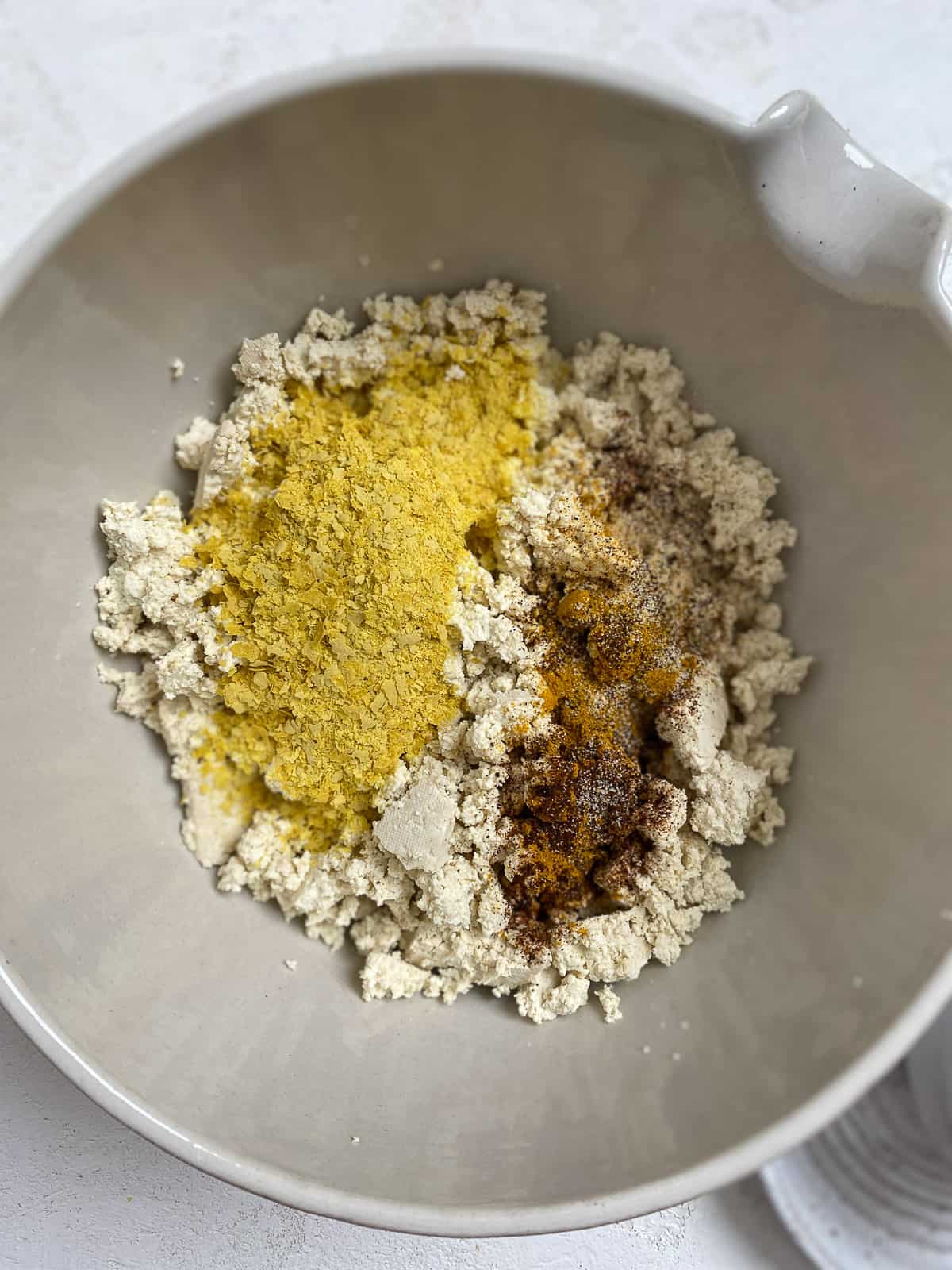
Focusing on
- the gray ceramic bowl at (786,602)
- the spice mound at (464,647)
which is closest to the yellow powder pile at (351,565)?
the spice mound at (464,647)

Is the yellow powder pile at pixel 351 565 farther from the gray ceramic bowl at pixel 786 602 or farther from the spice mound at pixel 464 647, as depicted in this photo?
the gray ceramic bowl at pixel 786 602

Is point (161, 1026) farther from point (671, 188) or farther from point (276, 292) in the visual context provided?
point (671, 188)

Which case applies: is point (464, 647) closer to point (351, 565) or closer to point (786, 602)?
point (351, 565)

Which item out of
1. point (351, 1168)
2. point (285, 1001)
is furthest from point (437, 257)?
point (351, 1168)

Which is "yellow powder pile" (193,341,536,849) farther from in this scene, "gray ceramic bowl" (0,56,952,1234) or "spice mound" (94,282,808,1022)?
"gray ceramic bowl" (0,56,952,1234)
